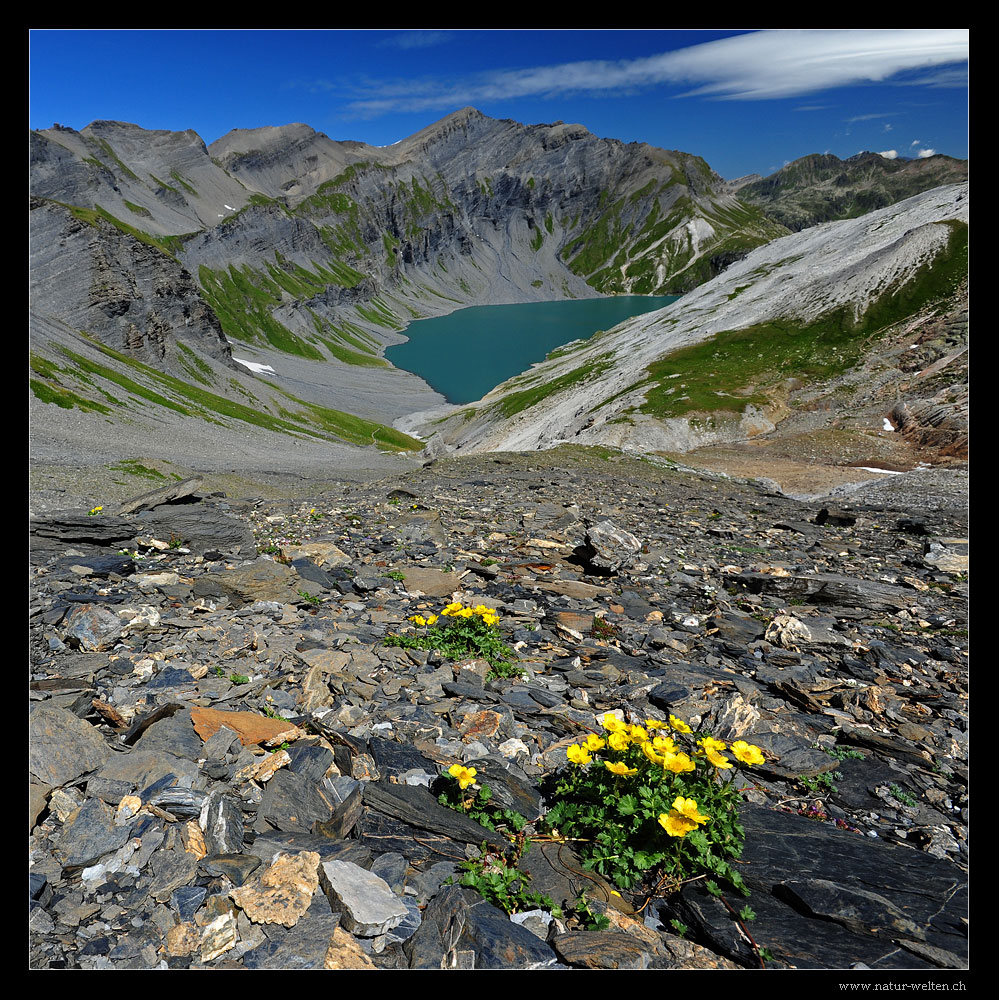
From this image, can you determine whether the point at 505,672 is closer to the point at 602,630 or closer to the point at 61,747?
the point at 602,630

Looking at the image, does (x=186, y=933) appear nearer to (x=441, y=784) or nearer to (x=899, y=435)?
(x=441, y=784)

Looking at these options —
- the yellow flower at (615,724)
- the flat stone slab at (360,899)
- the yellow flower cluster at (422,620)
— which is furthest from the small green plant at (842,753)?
the yellow flower cluster at (422,620)

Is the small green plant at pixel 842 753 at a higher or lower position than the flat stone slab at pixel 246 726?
lower

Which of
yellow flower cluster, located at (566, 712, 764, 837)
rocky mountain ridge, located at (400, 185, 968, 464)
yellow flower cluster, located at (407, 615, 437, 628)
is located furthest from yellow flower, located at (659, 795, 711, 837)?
rocky mountain ridge, located at (400, 185, 968, 464)

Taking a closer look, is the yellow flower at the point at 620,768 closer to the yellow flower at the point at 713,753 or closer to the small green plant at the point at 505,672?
the yellow flower at the point at 713,753

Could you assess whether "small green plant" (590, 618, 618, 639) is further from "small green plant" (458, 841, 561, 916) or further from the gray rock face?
the gray rock face

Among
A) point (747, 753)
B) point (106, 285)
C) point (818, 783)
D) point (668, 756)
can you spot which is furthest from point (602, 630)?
point (106, 285)

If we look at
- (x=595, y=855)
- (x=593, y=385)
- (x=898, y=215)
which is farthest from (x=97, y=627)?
(x=898, y=215)
